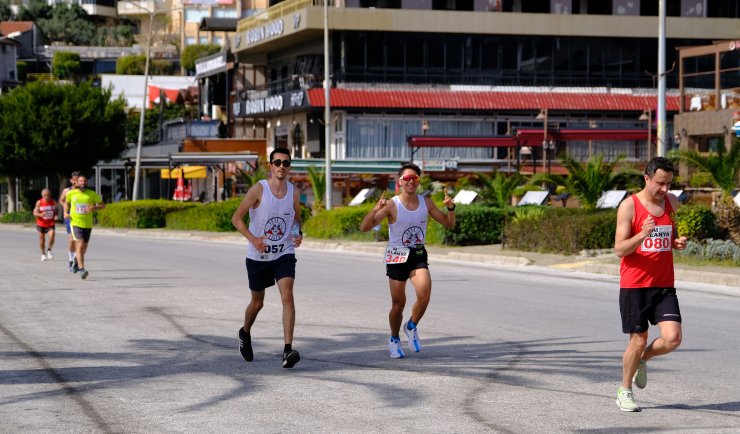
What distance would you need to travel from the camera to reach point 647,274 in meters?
8.68

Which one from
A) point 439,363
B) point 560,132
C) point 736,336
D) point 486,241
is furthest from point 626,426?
point 560,132

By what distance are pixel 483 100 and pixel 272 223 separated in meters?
55.5

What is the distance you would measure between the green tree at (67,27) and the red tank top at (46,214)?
123 metres

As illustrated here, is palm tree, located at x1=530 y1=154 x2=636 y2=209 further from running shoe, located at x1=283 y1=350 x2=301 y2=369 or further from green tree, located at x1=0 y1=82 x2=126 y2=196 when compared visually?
green tree, located at x1=0 y1=82 x2=126 y2=196

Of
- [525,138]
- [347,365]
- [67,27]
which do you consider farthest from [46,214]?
[67,27]

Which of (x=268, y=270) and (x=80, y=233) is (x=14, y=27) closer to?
(x=80, y=233)

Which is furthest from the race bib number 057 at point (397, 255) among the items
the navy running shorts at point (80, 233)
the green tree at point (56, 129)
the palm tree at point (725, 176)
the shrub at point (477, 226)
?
the green tree at point (56, 129)

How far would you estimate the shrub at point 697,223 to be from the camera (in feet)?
80.6

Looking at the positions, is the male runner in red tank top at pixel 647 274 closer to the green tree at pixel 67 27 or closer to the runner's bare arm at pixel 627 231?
the runner's bare arm at pixel 627 231

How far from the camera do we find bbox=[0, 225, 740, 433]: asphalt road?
842cm

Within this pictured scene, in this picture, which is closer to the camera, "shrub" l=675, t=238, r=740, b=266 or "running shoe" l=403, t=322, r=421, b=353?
"running shoe" l=403, t=322, r=421, b=353

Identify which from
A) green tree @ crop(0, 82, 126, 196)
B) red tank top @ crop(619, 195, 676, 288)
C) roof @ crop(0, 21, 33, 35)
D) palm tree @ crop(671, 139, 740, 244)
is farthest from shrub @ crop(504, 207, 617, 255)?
roof @ crop(0, 21, 33, 35)

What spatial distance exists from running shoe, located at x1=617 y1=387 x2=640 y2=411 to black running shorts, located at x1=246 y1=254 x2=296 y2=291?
340 centimetres

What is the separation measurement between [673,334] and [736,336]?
4.96 m
